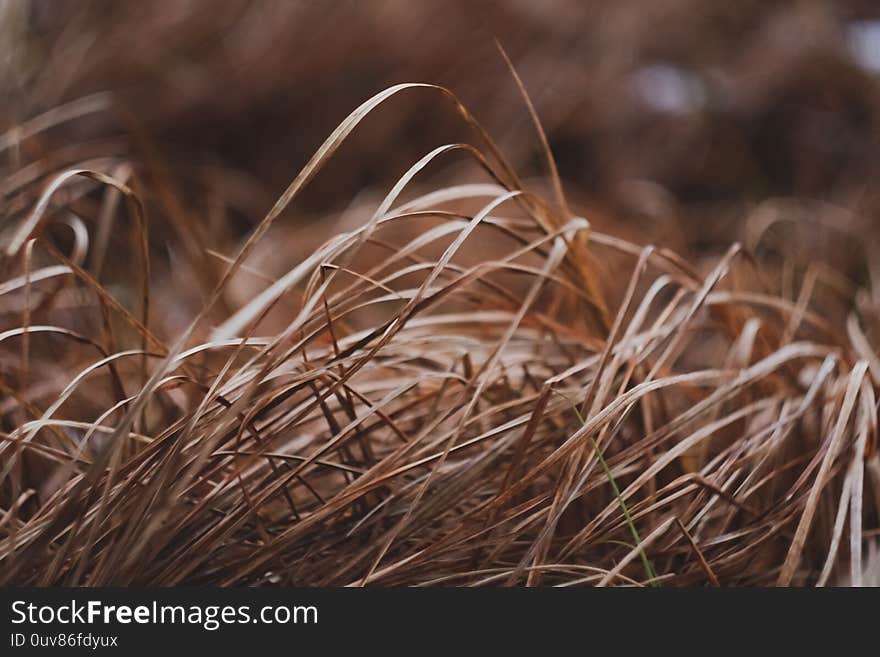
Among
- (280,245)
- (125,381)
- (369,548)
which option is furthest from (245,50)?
(369,548)

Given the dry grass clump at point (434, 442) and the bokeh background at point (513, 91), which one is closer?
the dry grass clump at point (434, 442)

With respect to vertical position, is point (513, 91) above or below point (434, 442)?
above

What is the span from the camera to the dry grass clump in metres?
0.45

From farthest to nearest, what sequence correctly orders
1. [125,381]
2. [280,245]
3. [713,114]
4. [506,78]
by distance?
1. [506,78]
2. [713,114]
3. [280,245]
4. [125,381]

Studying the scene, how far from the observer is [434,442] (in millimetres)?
503

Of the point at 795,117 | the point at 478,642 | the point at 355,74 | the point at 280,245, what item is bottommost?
the point at 478,642

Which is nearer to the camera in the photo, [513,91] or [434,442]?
[434,442]

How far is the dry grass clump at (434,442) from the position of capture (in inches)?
17.8

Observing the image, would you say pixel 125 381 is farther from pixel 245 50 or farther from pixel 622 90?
pixel 622 90

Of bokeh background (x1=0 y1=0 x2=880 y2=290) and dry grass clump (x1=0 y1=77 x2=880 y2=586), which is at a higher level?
bokeh background (x1=0 y1=0 x2=880 y2=290)

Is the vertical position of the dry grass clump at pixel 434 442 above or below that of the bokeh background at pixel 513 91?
below

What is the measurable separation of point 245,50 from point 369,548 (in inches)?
44.8

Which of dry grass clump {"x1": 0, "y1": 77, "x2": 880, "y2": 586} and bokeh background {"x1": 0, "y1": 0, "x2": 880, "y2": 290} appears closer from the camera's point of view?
dry grass clump {"x1": 0, "y1": 77, "x2": 880, "y2": 586}

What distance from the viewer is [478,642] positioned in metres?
0.46
